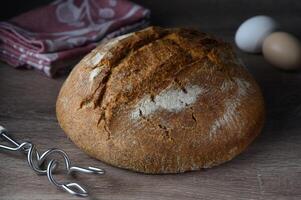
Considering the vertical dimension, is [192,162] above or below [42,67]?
below

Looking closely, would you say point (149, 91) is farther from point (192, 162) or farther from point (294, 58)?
point (294, 58)

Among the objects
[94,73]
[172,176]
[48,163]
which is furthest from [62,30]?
[172,176]

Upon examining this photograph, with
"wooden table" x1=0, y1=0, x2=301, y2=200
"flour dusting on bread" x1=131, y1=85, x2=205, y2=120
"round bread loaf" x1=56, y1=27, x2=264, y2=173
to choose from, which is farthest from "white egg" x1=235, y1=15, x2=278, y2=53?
"flour dusting on bread" x1=131, y1=85, x2=205, y2=120

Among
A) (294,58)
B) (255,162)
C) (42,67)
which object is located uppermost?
(42,67)

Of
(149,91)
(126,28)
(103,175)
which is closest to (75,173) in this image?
(103,175)

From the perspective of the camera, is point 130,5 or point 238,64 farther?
point 130,5

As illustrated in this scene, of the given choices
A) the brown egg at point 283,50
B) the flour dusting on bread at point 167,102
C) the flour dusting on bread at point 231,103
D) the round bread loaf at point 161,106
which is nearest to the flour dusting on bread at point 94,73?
the round bread loaf at point 161,106

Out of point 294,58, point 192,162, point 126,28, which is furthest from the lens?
point 126,28

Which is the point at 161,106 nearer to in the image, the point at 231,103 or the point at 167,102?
the point at 167,102
